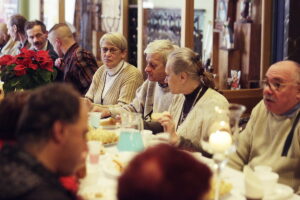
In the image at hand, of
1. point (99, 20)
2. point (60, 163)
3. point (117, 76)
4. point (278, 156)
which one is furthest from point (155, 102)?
point (99, 20)

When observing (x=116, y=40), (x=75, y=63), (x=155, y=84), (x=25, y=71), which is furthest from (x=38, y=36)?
(x=155, y=84)

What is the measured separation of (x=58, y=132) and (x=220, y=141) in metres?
0.67

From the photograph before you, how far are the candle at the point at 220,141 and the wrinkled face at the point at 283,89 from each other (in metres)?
0.85

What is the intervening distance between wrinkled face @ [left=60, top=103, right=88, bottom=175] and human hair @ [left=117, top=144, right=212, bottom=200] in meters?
0.35

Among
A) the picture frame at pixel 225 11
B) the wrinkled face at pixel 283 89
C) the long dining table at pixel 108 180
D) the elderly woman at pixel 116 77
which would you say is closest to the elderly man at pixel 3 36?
the elderly woman at pixel 116 77

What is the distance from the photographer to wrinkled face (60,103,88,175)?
4.47ft

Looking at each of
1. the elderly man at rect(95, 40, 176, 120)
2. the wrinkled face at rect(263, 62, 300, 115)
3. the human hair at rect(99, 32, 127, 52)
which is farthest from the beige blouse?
the wrinkled face at rect(263, 62, 300, 115)

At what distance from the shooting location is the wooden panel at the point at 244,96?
16.1 ft

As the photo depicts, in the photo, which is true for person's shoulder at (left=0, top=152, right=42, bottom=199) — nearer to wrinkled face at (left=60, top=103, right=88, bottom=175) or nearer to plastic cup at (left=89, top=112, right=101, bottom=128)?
wrinkled face at (left=60, top=103, right=88, bottom=175)

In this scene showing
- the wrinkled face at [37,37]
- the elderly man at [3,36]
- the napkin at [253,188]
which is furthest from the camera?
the elderly man at [3,36]

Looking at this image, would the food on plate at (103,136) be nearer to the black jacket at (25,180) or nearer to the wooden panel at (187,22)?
the black jacket at (25,180)

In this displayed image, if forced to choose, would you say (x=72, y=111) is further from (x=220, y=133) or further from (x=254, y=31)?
(x=254, y=31)

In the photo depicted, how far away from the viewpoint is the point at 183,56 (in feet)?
9.83

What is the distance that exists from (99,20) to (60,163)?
222 inches
